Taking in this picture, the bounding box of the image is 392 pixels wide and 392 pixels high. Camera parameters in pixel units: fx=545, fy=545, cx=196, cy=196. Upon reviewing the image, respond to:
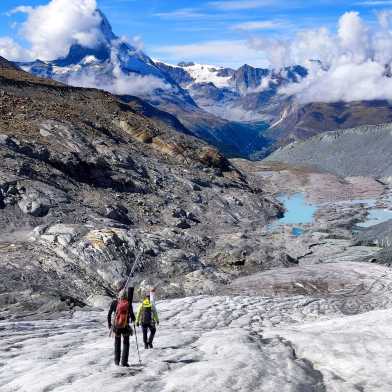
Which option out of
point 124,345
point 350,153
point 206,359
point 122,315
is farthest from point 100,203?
point 350,153

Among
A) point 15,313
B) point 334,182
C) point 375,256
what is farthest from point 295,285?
point 334,182

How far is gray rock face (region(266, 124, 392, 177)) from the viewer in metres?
132

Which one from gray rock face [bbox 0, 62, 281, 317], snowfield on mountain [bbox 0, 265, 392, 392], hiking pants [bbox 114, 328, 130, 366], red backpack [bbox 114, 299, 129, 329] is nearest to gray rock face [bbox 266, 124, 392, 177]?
gray rock face [bbox 0, 62, 281, 317]

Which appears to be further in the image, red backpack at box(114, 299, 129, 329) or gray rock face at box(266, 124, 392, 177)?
gray rock face at box(266, 124, 392, 177)

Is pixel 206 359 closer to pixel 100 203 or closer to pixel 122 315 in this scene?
pixel 122 315

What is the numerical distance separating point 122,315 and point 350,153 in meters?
136

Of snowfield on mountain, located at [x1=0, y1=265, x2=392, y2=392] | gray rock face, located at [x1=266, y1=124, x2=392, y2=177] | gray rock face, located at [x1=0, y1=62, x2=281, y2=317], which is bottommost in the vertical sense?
snowfield on mountain, located at [x1=0, y1=265, x2=392, y2=392]

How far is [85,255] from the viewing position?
3788 cm

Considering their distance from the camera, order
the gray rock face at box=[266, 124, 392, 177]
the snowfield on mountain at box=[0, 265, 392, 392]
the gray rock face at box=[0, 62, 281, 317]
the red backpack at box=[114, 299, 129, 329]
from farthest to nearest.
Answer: the gray rock face at box=[266, 124, 392, 177] → the gray rock face at box=[0, 62, 281, 317] → the red backpack at box=[114, 299, 129, 329] → the snowfield on mountain at box=[0, 265, 392, 392]

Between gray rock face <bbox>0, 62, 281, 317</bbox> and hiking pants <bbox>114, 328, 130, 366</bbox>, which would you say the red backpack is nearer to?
hiking pants <bbox>114, 328, 130, 366</bbox>

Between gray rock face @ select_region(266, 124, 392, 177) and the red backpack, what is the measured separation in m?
116

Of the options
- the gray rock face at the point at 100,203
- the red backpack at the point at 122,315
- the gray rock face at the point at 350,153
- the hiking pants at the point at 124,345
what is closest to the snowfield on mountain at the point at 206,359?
the hiking pants at the point at 124,345

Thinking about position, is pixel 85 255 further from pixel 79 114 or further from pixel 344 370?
pixel 79 114

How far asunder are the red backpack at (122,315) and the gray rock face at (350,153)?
11593cm
